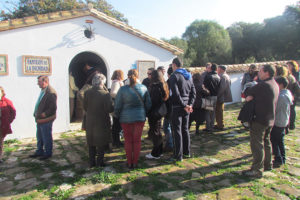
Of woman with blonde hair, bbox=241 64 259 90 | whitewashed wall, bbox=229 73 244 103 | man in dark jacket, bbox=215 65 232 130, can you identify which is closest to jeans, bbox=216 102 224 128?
man in dark jacket, bbox=215 65 232 130

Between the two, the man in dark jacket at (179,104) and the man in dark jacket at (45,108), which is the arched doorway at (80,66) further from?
the man in dark jacket at (179,104)

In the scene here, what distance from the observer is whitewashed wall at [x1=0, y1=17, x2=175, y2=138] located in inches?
233

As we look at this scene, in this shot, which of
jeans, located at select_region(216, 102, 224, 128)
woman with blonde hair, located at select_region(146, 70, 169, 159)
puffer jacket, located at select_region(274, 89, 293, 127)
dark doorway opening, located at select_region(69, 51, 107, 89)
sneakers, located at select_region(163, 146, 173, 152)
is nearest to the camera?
puffer jacket, located at select_region(274, 89, 293, 127)

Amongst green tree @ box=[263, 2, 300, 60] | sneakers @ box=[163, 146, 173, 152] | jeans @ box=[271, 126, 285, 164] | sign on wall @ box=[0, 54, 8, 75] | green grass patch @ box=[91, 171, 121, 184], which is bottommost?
green grass patch @ box=[91, 171, 121, 184]

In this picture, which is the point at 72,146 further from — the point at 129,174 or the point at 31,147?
the point at 129,174

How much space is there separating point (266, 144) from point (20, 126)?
20.8ft

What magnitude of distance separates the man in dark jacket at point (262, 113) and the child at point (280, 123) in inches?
20.0

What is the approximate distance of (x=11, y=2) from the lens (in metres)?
24.3

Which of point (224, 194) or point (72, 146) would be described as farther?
point (72, 146)

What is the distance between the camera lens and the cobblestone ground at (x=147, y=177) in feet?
10.5

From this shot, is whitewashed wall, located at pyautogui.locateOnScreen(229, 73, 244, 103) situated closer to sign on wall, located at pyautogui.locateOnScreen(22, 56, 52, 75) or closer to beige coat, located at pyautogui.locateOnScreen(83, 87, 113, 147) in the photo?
sign on wall, located at pyautogui.locateOnScreen(22, 56, 52, 75)

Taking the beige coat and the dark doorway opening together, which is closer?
the beige coat

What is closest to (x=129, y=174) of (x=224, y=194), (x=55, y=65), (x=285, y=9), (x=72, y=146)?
(x=224, y=194)

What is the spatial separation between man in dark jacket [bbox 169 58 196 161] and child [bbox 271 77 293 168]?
1.65 meters
